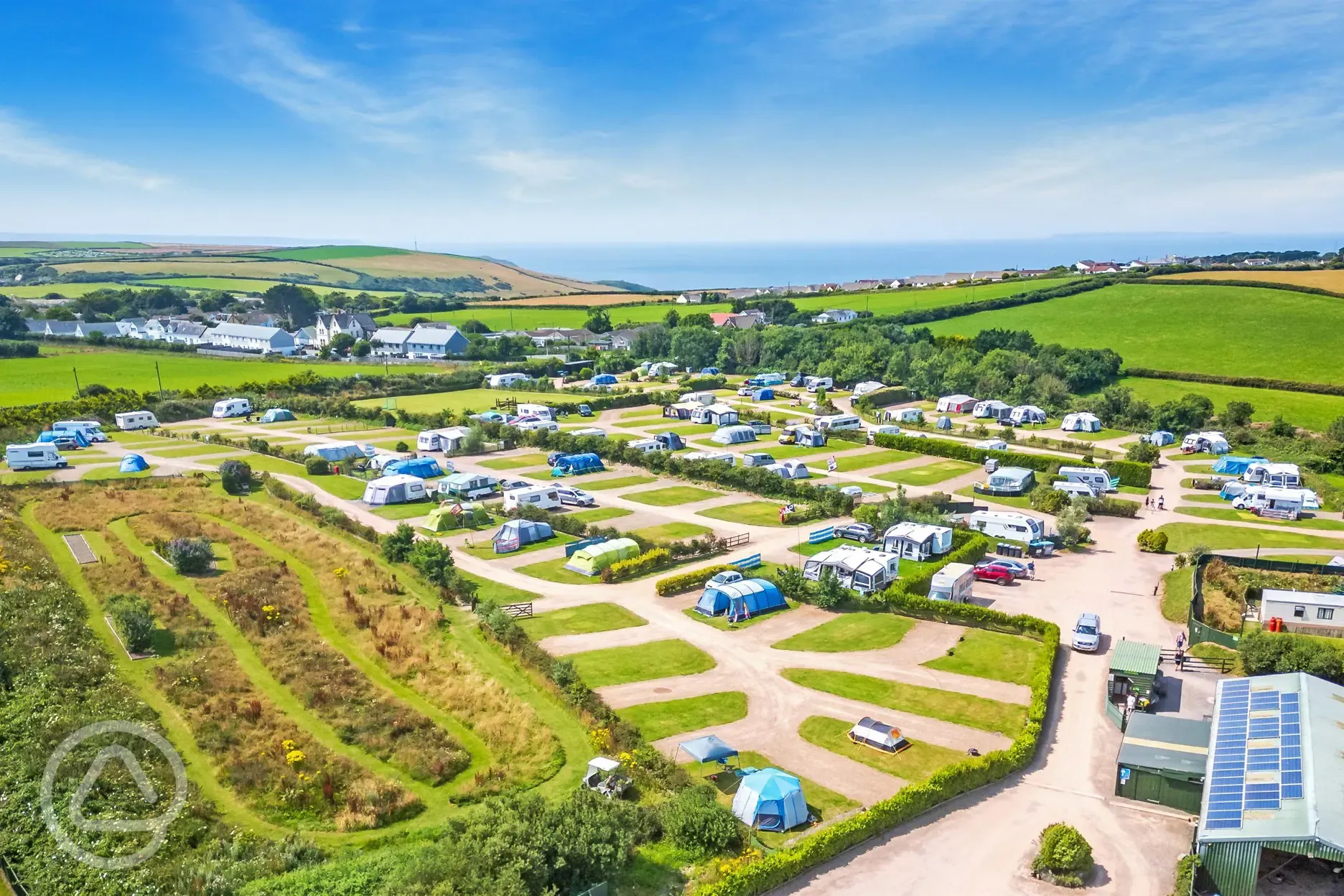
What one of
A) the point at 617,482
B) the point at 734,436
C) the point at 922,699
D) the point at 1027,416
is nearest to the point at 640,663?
the point at 922,699

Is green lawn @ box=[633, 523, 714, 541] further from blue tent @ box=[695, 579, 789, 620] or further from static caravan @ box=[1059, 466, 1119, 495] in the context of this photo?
static caravan @ box=[1059, 466, 1119, 495]

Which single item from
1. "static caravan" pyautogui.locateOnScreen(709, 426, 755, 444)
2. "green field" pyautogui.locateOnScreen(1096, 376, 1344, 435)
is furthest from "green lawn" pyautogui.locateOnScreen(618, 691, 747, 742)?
"green field" pyautogui.locateOnScreen(1096, 376, 1344, 435)

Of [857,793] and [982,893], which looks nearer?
[982,893]

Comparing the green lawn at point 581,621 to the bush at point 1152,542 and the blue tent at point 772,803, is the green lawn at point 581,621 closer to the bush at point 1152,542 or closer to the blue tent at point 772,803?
the blue tent at point 772,803

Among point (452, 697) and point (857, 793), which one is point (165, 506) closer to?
point (452, 697)

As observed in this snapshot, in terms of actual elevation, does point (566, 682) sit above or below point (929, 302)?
below

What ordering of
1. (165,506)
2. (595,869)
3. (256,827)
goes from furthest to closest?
(165,506), (256,827), (595,869)

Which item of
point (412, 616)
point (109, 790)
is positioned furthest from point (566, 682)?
point (109, 790)
